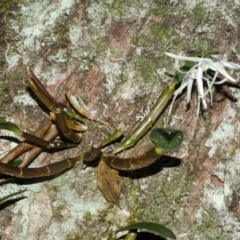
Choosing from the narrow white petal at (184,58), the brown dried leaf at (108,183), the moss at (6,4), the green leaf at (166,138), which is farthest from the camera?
the moss at (6,4)

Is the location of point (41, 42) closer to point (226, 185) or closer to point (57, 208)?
point (57, 208)

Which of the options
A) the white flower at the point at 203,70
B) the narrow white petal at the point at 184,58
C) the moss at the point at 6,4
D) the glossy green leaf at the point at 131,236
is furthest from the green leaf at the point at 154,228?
the moss at the point at 6,4

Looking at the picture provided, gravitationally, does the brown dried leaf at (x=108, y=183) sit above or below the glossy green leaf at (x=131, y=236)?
above

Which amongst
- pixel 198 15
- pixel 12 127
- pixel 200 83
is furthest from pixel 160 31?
pixel 12 127

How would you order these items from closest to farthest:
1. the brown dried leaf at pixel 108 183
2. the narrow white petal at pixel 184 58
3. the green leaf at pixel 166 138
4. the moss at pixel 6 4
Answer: the green leaf at pixel 166 138 → the narrow white petal at pixel 184 58 → the brown dried leaf at pixel 108 183 → the moss at pixel 6 4

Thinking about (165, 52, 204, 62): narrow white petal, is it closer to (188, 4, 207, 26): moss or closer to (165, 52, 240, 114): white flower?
(165, 52, 240, 114): white flower

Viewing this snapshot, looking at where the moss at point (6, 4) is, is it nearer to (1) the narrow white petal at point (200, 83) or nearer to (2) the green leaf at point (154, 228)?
(1) the narrow white petal at point (200, 83)

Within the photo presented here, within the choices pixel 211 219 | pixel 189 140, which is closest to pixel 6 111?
pixel 189 140
